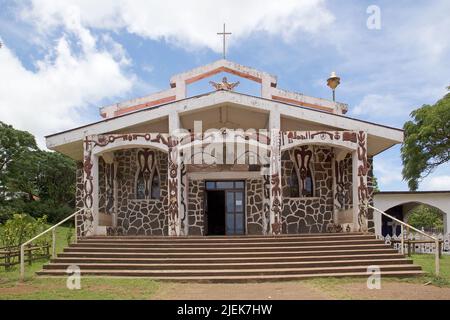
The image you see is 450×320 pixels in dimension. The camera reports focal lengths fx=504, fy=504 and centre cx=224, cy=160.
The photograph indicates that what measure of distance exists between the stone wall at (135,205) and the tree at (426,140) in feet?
56.0

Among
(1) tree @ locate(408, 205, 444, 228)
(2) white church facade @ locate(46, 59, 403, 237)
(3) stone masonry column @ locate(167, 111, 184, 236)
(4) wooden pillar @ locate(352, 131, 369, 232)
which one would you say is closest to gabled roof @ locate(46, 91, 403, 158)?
(2) white church facade @ locate(46, 59, 403, 237)

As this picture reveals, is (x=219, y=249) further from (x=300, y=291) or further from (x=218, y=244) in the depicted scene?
(x=300, y=291)

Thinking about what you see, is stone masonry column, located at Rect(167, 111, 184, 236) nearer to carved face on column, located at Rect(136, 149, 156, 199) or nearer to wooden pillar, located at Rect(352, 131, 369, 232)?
carved face on column, located at Rect(136, 149, 156, 199)

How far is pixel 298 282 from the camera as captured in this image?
1109cm

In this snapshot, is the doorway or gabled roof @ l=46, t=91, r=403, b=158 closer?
gabled roof @ l=46, t=91, r=403, b=158

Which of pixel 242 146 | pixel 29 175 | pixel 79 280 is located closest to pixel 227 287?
pixel 79 280

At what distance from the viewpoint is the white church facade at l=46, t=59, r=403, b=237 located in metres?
14.9

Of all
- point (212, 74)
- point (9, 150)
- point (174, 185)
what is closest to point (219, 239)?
point (174, 185)

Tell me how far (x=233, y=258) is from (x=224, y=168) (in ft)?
17.6

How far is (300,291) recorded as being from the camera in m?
9.89

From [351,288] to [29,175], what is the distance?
1102 inches

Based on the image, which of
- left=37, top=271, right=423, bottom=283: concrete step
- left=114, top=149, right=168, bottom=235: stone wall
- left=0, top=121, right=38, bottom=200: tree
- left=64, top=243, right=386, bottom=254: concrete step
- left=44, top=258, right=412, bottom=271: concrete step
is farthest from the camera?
left=0, top=121, right=38, bottom=200: tree

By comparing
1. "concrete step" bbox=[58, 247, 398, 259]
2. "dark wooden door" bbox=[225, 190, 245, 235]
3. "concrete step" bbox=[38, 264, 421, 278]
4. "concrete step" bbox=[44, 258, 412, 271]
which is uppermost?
"dark wooden door" bbox=[225, 190, 245, 235]

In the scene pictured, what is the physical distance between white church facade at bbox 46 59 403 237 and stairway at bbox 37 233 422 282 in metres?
1.35
